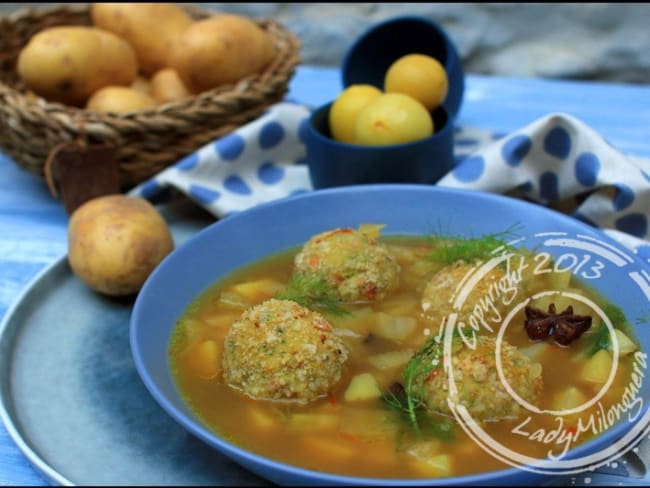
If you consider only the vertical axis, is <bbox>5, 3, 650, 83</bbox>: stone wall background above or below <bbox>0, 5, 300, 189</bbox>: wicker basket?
below

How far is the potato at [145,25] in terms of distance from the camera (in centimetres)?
310

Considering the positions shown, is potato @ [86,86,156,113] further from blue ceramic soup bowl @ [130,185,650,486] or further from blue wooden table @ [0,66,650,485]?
blue ceramic soup bowl @ [130,185,650,486]

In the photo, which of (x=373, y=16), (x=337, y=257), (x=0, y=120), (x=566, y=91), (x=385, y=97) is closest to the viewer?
(x=337, y=257)

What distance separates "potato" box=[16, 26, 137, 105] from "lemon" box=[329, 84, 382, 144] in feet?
2.71

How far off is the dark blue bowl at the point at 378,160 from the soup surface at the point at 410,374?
432mm

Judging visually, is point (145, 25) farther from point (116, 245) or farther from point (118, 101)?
point (116, 245)

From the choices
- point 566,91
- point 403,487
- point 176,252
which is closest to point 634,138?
point 566,91

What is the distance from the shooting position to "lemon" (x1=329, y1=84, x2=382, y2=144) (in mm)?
2602

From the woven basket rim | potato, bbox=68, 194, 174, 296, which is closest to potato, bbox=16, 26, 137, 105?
the woven basket rim

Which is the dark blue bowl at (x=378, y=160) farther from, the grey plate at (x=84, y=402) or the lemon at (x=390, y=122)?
the grey plate at (x=84, y=402)

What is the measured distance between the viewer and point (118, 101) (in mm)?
2760

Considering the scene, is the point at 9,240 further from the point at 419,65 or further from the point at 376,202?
the point at 419,65

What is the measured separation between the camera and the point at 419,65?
2662 mm

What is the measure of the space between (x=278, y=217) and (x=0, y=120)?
1083mm
